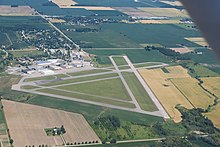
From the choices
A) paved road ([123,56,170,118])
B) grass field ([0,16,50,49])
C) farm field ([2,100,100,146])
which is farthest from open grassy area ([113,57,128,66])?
farm field ([2,100,100,146])

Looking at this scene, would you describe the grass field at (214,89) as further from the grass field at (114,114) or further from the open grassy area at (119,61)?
the open grassy area at (119,61)

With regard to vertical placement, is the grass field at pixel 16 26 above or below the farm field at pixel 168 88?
above

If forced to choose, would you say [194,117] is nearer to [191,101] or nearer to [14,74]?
[191,101]

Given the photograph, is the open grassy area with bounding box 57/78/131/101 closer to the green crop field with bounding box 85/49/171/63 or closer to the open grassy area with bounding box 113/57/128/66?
the open grassy area with bounding box 113/57/128/66

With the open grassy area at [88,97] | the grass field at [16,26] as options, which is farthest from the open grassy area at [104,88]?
the grass field at [16,26]

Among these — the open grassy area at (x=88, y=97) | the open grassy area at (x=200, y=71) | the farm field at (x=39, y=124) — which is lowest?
the farm field at (x=39, y=124)

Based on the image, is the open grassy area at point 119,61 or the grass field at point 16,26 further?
the grass field at point 16,26

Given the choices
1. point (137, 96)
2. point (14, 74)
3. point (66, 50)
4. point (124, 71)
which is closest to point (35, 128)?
point (137, 96)

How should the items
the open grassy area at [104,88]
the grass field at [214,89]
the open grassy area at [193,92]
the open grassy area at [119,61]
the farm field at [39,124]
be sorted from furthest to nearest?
1. the open grassy area at [119,61]
2. the open grassy area at [104,88]
3. the open grassy area at [193,92]
4. the grass field at [214,89]
5. the farm field at [39,124]
